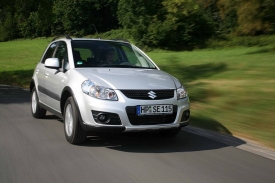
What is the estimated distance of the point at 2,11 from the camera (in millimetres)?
23812

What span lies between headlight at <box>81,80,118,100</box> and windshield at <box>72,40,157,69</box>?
94 cm

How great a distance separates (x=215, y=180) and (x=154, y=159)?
1.13m

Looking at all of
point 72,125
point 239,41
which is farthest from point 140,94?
point 239,41

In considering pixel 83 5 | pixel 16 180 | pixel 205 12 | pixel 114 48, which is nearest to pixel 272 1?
pixel 114 48

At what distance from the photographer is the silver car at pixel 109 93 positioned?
6262 mm

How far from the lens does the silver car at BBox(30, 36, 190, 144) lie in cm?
626

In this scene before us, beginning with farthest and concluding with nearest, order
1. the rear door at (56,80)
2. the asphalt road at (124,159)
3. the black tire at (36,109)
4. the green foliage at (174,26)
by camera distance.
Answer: the green foliage at (174,26), the black tire at (36,109), the rear door at (56,80), the asphalt road at (124,159)

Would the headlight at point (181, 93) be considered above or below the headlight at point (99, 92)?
below

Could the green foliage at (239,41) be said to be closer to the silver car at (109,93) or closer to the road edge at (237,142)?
the road edge at (237,142)

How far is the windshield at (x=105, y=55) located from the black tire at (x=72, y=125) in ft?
2.46

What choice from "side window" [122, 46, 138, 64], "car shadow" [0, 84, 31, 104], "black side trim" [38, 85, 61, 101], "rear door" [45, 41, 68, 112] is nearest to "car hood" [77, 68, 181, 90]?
"rear door" [45, 41, 68, 112]

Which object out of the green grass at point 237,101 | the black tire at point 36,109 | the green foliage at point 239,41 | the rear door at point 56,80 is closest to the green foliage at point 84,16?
the green foliage at point 239,41

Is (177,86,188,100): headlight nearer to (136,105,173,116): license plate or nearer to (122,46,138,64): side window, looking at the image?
(136,105,173,116): license plate

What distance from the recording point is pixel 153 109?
6.34m
